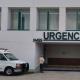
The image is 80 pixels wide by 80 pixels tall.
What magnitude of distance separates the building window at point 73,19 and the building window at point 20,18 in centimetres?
385

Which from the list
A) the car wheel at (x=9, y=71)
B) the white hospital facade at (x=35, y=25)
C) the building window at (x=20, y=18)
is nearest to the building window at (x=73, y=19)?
the white hospital facade at (x=35, y=25)

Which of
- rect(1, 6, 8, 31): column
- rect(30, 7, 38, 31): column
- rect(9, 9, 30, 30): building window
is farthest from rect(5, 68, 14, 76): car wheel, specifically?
rect(9, 9, 30, 30): building window

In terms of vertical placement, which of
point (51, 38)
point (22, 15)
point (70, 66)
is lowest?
point (70, 66)

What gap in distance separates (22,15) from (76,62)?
29.5 feet

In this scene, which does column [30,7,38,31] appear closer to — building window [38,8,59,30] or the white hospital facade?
the white hospital facade

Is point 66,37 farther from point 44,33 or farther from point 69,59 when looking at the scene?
point 69,59

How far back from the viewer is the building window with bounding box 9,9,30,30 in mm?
34250

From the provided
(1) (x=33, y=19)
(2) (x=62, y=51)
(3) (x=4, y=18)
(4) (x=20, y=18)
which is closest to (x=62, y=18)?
(1) (x=33, y=19)

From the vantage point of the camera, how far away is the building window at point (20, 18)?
34250mm

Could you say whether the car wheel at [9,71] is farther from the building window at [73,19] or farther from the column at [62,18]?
the building window at [73,19]

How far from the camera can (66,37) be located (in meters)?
32.4

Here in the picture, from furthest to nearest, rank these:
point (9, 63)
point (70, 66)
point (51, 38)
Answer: point (70, 66), point (51, 38), point (9, 63)

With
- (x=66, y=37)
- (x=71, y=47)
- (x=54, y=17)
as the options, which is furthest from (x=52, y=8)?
(x=71, y=47)

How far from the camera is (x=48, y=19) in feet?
114
